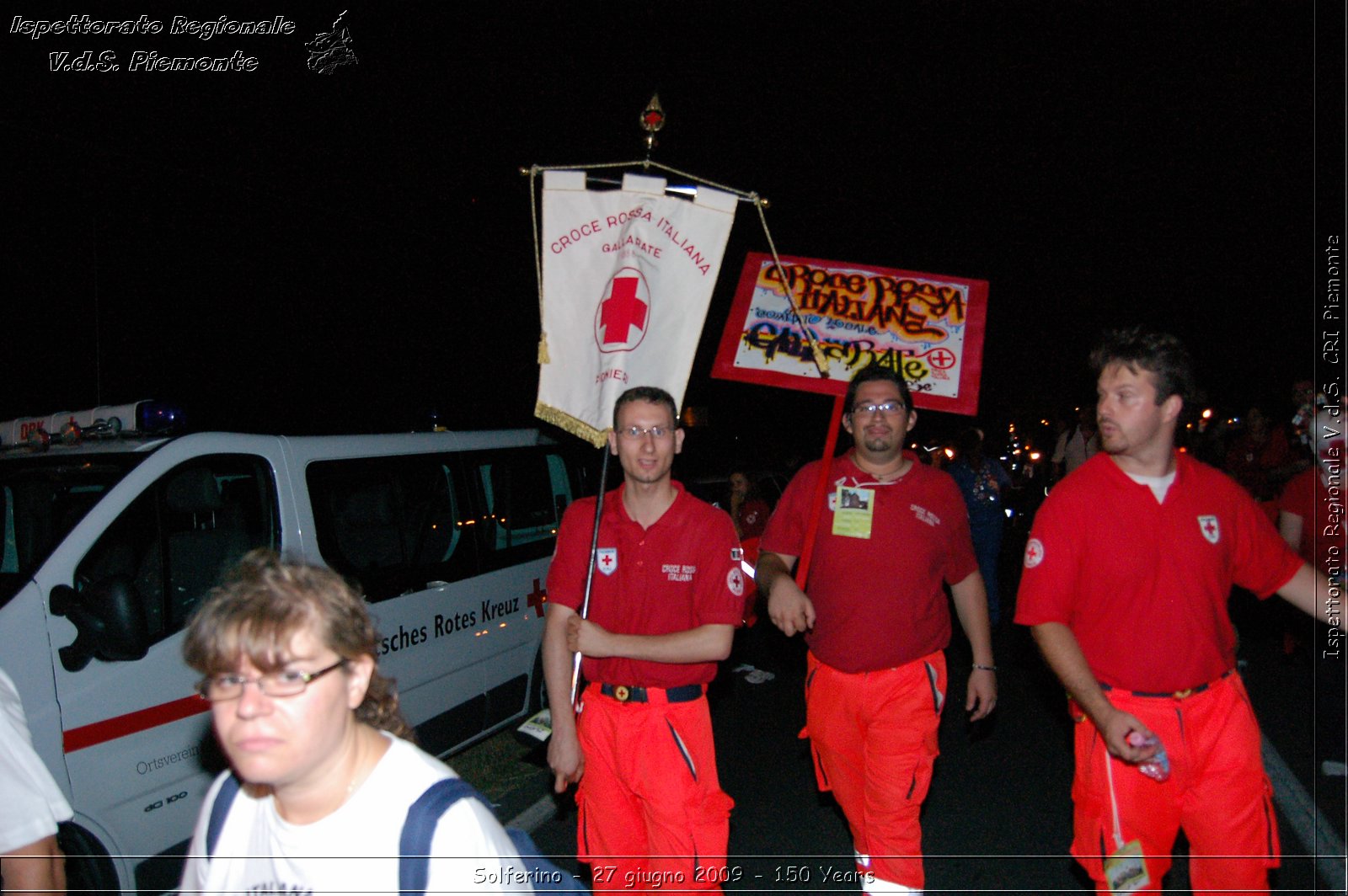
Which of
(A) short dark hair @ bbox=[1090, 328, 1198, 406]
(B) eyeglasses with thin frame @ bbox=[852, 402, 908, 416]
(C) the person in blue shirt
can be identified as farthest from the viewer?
(C) the person in blue shirt

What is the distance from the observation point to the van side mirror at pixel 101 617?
3.37 metres

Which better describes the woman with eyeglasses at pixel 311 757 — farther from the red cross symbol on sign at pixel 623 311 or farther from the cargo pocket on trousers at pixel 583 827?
the red cross symbol on sign at pixel 623 311

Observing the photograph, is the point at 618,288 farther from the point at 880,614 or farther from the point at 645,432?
the point at 880,614

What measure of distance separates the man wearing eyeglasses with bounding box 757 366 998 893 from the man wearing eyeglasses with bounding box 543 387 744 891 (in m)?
0.47

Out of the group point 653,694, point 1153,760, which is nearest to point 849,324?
point 653,694

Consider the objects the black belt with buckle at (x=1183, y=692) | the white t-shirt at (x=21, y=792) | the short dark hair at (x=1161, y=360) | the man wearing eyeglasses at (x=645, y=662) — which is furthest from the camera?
the man wearing eyeglasses at (x=645, y=662)

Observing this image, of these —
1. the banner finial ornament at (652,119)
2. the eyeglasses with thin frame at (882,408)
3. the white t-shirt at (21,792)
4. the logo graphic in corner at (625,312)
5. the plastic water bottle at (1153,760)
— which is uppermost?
the banner finial ornament at (652,119)

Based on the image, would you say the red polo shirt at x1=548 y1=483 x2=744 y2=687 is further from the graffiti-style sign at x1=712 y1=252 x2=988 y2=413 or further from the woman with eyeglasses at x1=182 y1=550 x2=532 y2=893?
the woman with eyeglasses at x1=182 y1=550 x2=532 y2=893

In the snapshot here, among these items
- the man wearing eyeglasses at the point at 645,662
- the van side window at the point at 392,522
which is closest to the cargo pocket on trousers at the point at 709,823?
the man wearing eyeglasses at the point at 645,662

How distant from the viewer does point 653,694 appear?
3.31 meters

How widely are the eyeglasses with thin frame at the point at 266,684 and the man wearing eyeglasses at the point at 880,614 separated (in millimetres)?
2234

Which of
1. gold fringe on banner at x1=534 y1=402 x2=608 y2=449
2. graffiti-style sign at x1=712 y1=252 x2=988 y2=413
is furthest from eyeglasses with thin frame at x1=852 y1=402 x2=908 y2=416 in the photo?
gold fringe on banner at x1=534 y1=402 x2=608 y2=449

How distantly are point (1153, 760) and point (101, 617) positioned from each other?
12.6ft

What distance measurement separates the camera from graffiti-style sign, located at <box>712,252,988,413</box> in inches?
168
